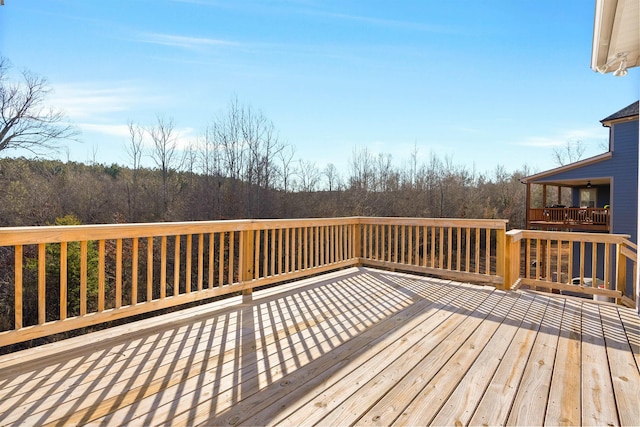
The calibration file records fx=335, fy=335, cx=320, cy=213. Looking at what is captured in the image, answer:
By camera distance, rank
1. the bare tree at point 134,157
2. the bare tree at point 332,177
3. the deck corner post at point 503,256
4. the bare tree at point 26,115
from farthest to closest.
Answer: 1. the bare tree at point 332,177
2. the bare tree at point 134,157
3. the bare tree at point 26,115
4. the deck corner post at point 503,256

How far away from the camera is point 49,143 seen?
1180 cm

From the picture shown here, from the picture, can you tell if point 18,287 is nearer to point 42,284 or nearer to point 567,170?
point 42,284

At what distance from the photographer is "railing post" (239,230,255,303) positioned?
367cm

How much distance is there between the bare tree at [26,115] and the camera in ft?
35.6

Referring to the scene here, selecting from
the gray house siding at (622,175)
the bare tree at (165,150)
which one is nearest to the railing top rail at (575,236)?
the gray house siding at (622,175)

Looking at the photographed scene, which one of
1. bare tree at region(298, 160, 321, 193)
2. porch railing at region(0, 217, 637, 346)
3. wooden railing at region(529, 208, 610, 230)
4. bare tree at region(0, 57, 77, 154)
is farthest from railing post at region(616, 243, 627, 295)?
bare tree at region(0, 57, 77, 154)

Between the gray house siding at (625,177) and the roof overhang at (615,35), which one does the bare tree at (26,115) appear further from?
the gray house siding at (625,177)

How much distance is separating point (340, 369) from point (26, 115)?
1411 cm

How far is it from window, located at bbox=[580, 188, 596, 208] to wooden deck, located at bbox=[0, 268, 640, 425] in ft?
41.5

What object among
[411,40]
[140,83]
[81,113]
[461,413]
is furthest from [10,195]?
[461,413]

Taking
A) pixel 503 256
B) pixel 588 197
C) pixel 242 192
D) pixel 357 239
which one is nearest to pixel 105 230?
pixel 357 239

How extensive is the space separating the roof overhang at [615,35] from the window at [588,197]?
12905mm

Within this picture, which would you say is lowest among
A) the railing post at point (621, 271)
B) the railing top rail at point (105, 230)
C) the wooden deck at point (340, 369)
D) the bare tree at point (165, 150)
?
the wooden deck at point (340, 369)

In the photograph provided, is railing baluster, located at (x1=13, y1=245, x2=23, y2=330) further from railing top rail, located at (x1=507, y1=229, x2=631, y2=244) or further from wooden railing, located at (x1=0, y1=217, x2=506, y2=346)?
railing top rail, located at (x1=507, y1=229, x2=631, y2=244)
